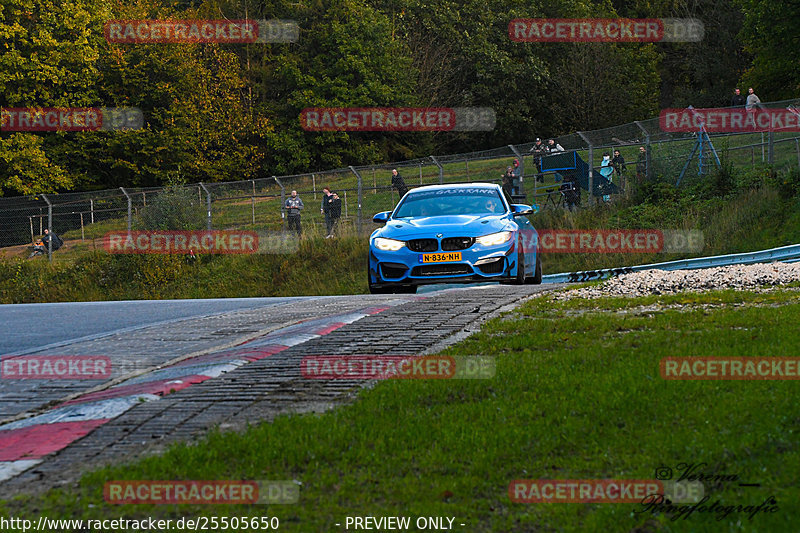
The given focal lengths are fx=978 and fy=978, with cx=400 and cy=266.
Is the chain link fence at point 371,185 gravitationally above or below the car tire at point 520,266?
above

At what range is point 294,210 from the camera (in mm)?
30625

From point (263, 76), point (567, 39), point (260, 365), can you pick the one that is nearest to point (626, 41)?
point (567, 39)

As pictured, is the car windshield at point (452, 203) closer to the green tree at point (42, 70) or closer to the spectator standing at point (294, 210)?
the spectator standing at point (294, 210)

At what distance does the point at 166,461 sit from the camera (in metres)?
5.34

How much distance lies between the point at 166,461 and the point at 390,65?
60621 mm

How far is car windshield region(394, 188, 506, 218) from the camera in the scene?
574 inches

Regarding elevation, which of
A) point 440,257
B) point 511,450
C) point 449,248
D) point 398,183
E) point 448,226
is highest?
point 398,183

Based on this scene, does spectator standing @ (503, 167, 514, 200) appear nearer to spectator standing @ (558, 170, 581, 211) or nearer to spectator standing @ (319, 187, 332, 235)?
spectator standing @ (558, 170, 581, 211)

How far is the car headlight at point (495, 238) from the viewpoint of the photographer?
1358 centimetres

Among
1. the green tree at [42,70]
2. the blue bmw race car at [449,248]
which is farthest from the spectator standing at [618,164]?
the green tree at [42,70]

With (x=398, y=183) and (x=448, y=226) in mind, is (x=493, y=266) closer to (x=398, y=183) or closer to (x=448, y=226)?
(x=448, y=226)

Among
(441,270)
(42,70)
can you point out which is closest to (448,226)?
(441,270)

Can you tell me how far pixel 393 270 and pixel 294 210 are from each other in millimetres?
17319

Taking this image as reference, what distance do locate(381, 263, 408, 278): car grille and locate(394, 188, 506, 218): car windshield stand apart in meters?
1.24
